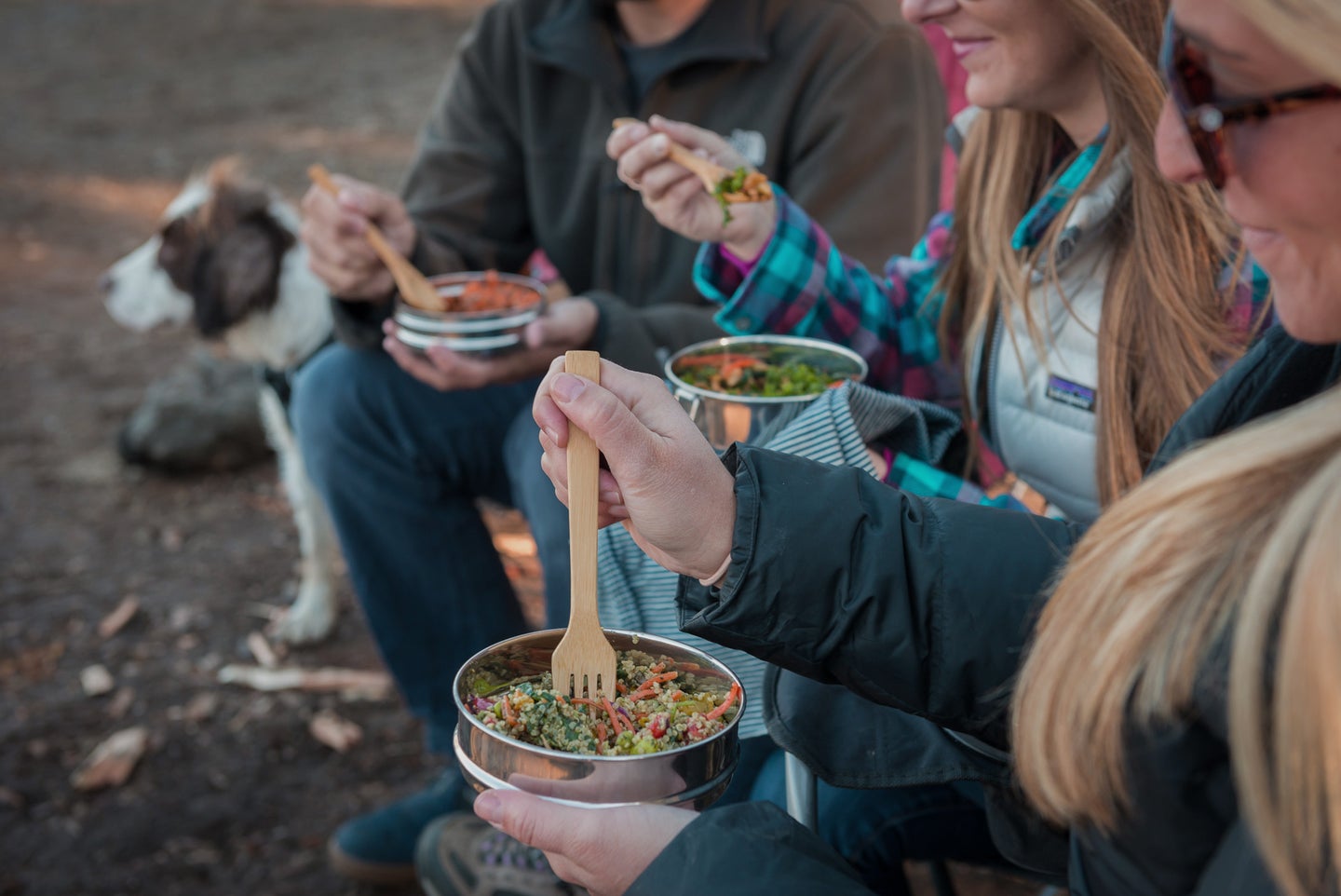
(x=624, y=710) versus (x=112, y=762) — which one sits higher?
(x=624, y=710)

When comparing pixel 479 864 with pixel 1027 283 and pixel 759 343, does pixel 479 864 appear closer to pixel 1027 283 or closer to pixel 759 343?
pixel 759 343

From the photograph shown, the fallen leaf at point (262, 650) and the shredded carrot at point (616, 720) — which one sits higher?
the shredded carrot at point (616, 720)

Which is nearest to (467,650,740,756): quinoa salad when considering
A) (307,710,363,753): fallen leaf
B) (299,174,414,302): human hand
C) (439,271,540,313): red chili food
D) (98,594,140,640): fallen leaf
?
(439,271,540,313): red chili food

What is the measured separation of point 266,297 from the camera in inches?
139

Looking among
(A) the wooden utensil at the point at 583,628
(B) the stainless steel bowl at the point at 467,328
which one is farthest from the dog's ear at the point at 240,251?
(A) the wooden utensil at the point at 583,628

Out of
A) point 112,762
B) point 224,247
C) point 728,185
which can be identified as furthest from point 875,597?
point 224,247

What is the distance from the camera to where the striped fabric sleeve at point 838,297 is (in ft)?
6.69

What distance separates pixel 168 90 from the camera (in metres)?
9.55

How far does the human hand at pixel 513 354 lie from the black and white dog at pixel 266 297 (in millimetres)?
1334

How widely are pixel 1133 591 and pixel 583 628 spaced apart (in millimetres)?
563

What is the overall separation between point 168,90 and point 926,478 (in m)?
9.35

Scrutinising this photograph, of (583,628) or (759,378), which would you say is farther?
(759,378)

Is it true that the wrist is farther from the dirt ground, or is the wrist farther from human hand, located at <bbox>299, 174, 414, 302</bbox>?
the dirt ground

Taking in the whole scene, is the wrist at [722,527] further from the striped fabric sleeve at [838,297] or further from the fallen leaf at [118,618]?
the fallen leaf at [118,618]
